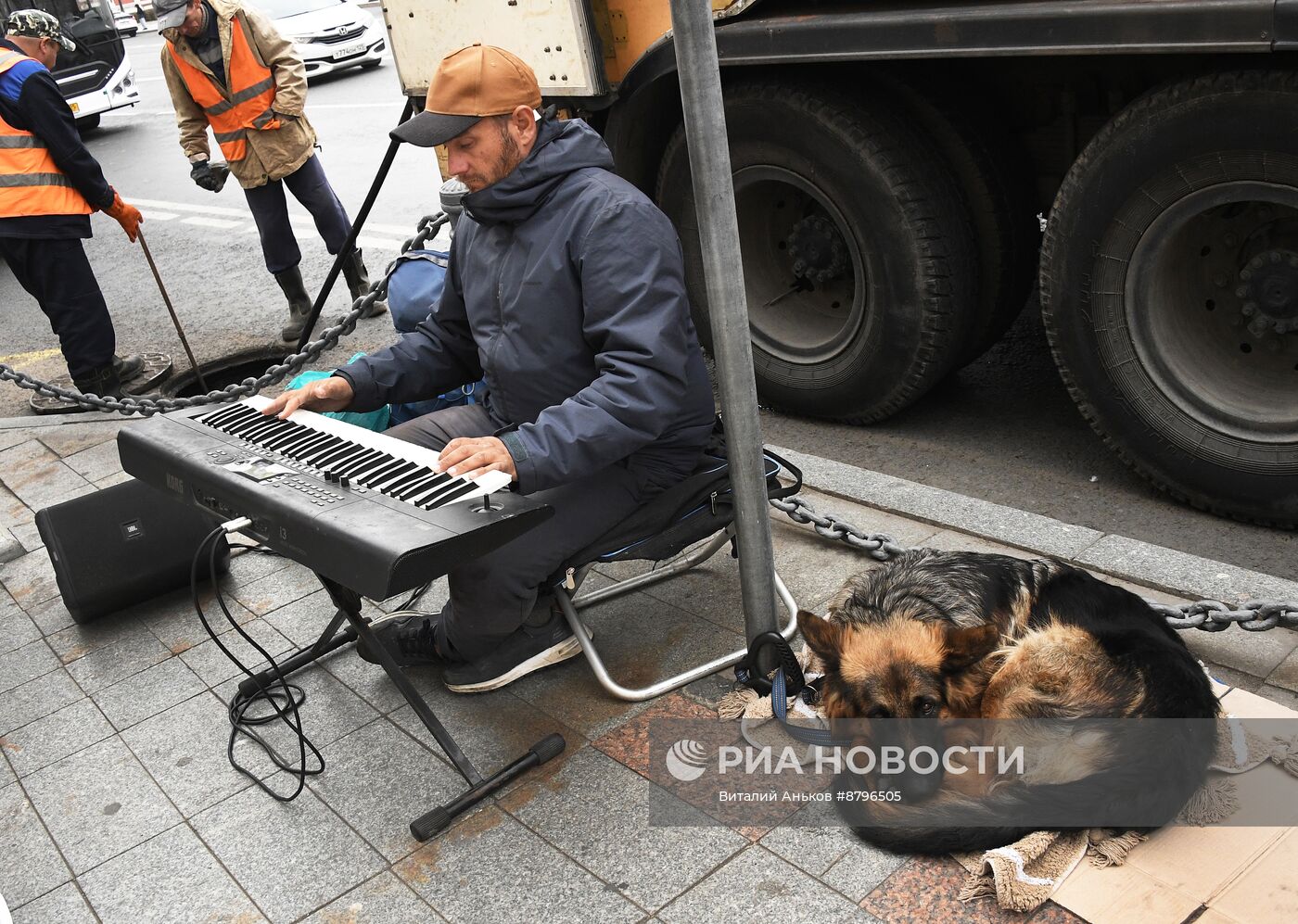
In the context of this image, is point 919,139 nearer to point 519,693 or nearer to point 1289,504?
point 1289,504

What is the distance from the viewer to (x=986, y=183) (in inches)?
157

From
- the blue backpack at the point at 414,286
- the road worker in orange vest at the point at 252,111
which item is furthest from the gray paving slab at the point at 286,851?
the road worker in orange vest at the point at 252,111

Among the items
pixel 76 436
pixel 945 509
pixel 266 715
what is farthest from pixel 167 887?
pixel 76 436

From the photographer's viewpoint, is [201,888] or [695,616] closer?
[201,888]

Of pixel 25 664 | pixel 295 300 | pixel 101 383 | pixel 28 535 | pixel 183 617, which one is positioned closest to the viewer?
pixel 25 664

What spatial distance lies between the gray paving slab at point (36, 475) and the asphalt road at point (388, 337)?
3.84 feet

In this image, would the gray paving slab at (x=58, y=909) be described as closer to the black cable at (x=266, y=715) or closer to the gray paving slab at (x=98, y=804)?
the gray paving slab at (x=98, y=804)

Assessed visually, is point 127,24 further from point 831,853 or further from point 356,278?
point 831,853

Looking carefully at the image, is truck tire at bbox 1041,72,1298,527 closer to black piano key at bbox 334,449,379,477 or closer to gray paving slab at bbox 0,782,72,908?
black piano key at bbox 334,449,379,477

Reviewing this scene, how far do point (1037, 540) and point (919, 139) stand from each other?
4.68 feet

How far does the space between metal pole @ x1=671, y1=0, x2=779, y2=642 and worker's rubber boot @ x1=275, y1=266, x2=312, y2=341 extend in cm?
443

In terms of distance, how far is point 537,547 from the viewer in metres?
2.82

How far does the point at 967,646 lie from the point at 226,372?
199 inches

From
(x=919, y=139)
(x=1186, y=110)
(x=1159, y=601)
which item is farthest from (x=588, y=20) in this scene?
(x=1159, y=601)
